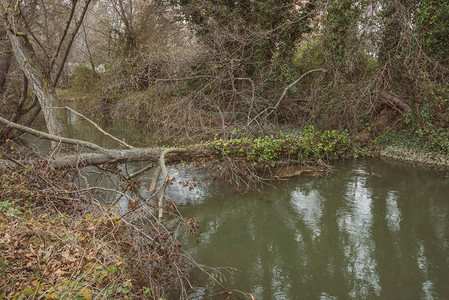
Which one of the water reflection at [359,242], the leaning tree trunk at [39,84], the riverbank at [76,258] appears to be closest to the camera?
the riverbank at [76,258]

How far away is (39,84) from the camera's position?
8859 millimetres

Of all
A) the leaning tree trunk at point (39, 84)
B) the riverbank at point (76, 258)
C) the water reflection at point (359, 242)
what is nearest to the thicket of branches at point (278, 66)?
the leaning tree trunk at point (39, 84)

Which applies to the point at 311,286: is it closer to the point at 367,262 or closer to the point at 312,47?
the point at 367,262

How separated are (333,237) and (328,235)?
0.32 feet

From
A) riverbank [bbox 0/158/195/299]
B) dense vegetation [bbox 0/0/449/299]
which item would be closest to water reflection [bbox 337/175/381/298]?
dense vegetation [bbox 0/0/449/299]

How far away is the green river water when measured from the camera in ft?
14.3

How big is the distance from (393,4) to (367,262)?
8.81m

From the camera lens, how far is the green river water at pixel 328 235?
14.3 feet

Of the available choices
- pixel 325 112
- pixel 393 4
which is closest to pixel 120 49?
pixel 325 112

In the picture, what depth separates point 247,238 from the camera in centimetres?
570

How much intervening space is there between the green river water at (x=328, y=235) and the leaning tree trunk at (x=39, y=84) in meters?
2.96

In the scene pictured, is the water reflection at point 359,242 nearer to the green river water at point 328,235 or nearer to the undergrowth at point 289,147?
the green river water at point 328,235

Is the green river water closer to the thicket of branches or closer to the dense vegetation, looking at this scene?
the dense vegetation

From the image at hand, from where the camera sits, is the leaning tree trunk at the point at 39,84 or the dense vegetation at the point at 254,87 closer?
the dense vegetation at the point at 254,87
